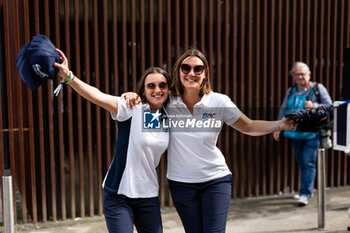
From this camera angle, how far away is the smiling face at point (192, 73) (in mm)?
3129

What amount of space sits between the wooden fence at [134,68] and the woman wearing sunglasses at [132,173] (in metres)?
2.34

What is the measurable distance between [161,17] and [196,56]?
2.38 m

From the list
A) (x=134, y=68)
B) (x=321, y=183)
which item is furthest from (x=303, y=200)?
(x=134, y=68)

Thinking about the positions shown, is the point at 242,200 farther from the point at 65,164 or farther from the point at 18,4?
the point at 18,4

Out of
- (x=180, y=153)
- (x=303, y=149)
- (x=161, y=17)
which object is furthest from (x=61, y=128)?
(x=303, y=149)

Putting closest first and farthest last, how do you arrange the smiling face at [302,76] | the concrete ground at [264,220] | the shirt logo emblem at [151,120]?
the shirt logo emblem at [151,120], the concrete ground at [264,220], the smiling face at [302,76]

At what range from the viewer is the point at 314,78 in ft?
21.0

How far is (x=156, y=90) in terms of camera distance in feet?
9.96

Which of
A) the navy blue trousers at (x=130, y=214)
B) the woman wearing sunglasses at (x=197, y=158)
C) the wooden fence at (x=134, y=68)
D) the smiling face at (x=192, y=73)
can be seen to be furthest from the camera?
the wooden fence at (x=134, y=68)

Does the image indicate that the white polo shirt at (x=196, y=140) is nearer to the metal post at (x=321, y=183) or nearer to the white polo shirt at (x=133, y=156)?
the white polo shirt at (x=133, y=156)

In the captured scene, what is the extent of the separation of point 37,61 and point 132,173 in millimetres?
1035

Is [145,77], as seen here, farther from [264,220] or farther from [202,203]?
[264,220]

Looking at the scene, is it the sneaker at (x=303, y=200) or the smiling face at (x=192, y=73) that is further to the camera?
the sneaker at (x=303, y=200)

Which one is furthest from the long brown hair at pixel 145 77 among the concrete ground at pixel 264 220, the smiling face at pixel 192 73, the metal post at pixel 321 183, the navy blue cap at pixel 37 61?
the metal post at pixel 321 183
